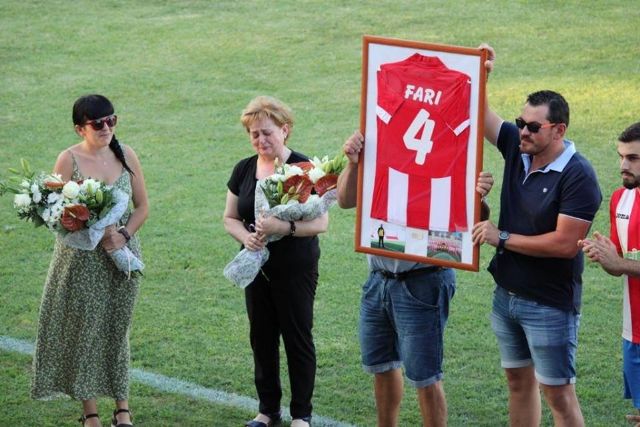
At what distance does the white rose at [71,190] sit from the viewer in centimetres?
758

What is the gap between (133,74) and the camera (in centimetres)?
1734

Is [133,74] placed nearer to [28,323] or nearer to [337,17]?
[337,17]

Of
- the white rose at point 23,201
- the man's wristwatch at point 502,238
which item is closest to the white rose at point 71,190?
the white rose at point 23,201

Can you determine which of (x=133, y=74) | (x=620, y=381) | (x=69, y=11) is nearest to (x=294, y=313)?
(x=620, y=381)

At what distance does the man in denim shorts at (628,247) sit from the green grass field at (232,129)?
1.18m

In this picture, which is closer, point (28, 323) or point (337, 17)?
point (28, 323)

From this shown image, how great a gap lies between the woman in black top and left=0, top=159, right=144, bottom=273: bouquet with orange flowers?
2.39 ft

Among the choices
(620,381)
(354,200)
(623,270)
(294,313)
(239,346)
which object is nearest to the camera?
(623,270)

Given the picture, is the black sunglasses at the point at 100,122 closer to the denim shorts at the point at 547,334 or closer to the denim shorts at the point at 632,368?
the denim shorts at the point at 547,334

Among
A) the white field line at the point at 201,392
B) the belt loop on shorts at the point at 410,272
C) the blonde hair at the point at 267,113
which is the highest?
the blonde hair at the point at 267,113

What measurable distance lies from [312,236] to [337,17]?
1194 cm

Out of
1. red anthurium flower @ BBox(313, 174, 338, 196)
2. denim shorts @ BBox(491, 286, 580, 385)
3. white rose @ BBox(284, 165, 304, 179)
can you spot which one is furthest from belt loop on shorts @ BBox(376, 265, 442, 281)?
white rose @ BBox(284, 165, 304, 179)

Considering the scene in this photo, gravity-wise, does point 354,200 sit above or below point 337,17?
below

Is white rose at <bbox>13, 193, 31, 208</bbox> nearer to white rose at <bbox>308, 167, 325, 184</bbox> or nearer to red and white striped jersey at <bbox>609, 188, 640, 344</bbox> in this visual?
white rose at <bbox>308, 167, 325, 184</bbox>
